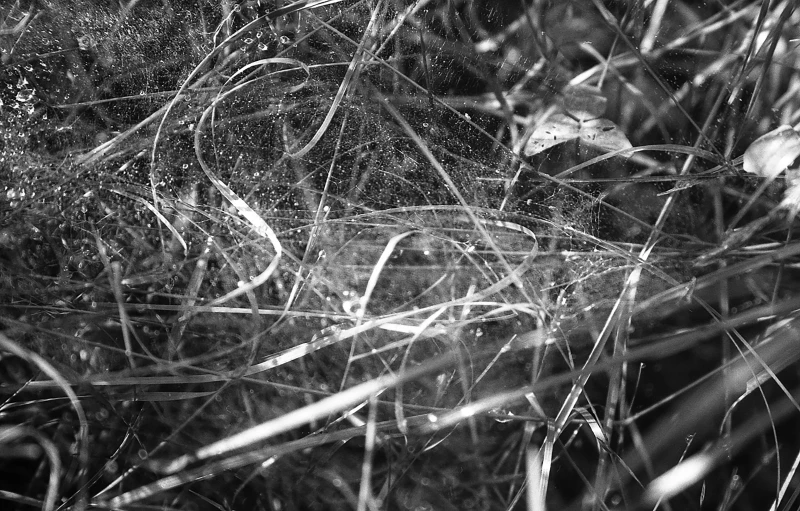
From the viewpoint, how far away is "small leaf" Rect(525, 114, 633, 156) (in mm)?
295

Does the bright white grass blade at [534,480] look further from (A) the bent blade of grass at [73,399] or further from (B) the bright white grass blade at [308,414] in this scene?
(A) the bent blade of grass at [73,399]

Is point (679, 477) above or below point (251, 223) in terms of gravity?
below

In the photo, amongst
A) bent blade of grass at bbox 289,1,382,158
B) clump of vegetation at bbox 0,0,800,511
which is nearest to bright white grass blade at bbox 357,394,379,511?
clump of vegetation at bbox 0,0,800,511

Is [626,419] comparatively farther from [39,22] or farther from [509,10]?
[39,22]

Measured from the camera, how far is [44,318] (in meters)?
0.27

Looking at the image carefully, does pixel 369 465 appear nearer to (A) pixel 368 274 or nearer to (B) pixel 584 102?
(A) pixel 368 274

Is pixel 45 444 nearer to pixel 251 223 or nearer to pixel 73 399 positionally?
pixel 73 399

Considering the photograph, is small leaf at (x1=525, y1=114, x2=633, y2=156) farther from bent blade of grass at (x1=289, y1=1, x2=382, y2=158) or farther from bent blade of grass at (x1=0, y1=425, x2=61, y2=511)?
bent blade of grass at (x1=0, y1=425, x2=61, y2=511)

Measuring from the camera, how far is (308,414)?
26cm

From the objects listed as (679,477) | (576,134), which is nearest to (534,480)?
(679,477)

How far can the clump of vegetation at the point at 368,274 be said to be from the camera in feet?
0.86

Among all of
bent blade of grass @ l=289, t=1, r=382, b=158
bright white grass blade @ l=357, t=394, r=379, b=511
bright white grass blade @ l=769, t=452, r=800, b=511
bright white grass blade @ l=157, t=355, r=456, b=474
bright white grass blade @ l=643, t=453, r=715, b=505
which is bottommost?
bright white grass blade @ l=769, t=452, r=800, b=511

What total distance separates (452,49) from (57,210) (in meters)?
0.20

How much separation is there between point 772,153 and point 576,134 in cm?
9
